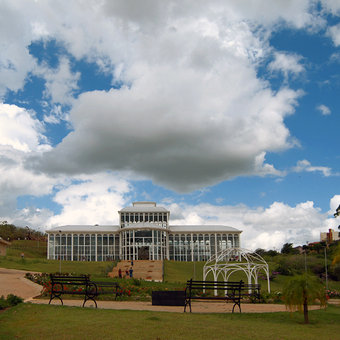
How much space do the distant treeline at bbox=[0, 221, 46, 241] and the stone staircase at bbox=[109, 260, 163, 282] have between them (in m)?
42.8

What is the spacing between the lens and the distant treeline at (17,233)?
80.4 metres

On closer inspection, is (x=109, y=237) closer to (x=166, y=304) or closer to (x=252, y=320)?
(x=166, y=304)

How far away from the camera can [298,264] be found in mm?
46188

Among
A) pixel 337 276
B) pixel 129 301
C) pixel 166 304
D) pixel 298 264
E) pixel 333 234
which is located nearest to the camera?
pixel 166 304

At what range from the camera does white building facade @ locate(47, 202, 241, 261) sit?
2296 inches

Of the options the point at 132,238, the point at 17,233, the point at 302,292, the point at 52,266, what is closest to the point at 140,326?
the point at 302,292

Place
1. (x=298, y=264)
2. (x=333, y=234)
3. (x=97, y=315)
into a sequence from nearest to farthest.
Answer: (x=97, y=315) < (x=298, y=264) < (x=333, y=234)

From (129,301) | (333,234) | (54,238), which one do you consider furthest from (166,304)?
(333,234)

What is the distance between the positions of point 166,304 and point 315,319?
5269mm

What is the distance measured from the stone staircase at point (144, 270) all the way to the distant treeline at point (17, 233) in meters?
42.8

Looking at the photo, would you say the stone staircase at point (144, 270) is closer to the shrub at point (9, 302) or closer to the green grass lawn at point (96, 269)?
the green grass lawn at point (96, 269)

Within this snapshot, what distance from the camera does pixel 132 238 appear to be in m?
56.6

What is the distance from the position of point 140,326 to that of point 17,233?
8280 centimetres

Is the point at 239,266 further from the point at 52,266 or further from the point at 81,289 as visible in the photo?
the point at 52,266
